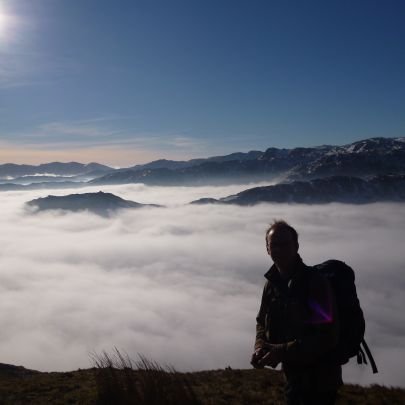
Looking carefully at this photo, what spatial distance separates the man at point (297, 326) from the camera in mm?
4609

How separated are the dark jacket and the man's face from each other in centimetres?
13

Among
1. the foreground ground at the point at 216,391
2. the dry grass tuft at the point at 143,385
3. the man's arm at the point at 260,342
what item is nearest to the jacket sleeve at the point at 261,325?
the man's arm at the point at 260,342

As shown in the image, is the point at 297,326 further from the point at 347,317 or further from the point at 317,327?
the point at 347,317

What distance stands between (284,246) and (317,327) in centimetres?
103

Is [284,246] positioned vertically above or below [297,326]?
above

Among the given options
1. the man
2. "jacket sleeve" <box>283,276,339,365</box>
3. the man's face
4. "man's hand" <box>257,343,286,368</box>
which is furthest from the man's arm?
the man's face

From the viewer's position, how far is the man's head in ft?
16.5

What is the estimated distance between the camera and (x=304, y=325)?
4777 millimetres

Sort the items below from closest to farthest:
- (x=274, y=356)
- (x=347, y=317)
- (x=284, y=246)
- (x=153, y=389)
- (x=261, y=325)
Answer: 1. (x=347, y=317)
2. (x=274, y=356)
3. (x=284, y=246)
4. (x=261, y=325)
5. (x=153, y=389)

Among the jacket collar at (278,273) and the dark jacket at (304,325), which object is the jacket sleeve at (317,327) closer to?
the dark jacket at (304,325)

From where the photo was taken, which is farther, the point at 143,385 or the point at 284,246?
the point at 143,385

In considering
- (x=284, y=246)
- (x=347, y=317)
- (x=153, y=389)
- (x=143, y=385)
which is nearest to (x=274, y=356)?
(x=347, y=317)

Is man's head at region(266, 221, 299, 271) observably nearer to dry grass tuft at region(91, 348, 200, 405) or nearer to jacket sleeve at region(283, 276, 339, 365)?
jacket sleeve at region(283, 276, 339, 365)

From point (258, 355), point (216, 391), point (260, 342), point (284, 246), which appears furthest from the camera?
point (216, 391)
